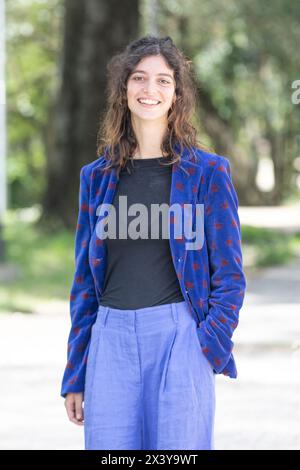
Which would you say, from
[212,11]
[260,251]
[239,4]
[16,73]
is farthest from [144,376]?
[16,73]

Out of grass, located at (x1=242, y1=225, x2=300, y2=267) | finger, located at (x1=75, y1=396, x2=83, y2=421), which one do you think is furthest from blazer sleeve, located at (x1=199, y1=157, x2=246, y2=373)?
grass, located at (x1=242, y1=225, x2=300, y2=267)

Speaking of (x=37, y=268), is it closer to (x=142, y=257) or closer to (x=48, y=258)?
(x=48, y=258)

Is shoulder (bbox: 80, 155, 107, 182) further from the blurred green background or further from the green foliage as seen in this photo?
the green foliage

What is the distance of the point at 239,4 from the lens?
26.5 metres

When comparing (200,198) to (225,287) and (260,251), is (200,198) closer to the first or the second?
(225,287)

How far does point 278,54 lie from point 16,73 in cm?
1756

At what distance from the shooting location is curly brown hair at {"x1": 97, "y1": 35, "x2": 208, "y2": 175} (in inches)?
142

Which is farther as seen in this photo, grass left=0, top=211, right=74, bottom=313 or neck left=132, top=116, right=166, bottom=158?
grass left=0, top=211, right=74, bottom=313

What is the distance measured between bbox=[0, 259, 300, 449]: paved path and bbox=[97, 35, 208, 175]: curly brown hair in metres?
2.89

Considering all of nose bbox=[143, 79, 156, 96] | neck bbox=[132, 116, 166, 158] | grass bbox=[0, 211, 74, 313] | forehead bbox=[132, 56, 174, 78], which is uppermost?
forehead bbox=[132, 56, 174, 78]

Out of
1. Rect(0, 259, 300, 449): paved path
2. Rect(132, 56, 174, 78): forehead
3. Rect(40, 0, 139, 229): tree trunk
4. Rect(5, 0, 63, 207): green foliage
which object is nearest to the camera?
Rect(132, 56, 174, 78): forehead

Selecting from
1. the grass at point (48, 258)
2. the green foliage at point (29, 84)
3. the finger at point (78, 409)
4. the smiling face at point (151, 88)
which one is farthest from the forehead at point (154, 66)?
the green foliage at point (29, 84)

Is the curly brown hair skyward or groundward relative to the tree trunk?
groundward

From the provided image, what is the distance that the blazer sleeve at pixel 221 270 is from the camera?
3418 millimetres
